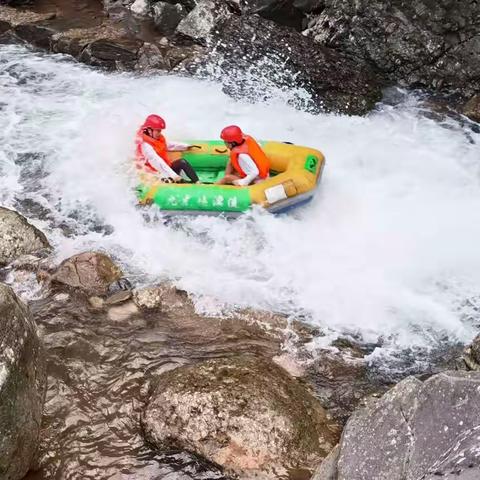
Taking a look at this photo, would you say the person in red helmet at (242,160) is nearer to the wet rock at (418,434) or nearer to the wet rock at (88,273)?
the wet rock at (88,273)

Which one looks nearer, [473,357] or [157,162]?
[473,357]

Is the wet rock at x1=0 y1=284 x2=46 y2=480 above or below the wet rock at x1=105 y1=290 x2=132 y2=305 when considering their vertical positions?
above

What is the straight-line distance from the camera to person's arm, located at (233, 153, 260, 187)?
7.92 metres

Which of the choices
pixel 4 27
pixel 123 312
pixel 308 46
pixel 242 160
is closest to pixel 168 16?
pixel 308 46

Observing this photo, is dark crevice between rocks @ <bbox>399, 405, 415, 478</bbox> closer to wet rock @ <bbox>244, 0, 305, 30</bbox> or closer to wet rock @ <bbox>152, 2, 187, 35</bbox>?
wet rock @ <bbox>244, 0, 305, 30</bbox>

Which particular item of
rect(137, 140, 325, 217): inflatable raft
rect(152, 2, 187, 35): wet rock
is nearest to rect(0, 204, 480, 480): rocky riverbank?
rect(137, 140, 325, 217): inflatable raft

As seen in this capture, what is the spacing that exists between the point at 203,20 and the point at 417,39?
4188 millimetres

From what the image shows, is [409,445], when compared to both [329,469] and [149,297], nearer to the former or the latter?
[329,469]

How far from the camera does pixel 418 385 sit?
11.1 feet

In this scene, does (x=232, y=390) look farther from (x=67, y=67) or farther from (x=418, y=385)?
(x=67, y=67)

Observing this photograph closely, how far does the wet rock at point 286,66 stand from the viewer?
10750 mm

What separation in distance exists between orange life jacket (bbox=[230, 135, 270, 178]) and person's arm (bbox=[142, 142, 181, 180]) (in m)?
0.81

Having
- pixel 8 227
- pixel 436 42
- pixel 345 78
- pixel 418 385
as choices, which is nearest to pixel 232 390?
pixel 418 385

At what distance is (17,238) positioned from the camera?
23.5ft
